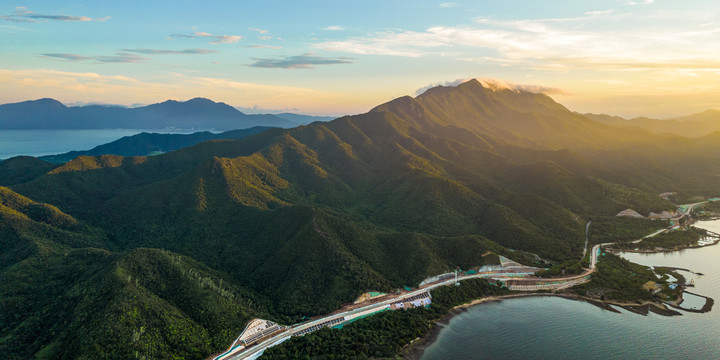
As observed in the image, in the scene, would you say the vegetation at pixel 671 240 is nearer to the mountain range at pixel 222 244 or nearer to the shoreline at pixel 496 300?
the mountain range at pixel 222 244

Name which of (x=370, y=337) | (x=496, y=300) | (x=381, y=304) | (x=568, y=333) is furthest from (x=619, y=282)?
(x=370, y=337)

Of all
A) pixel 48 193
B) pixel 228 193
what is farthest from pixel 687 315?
pixel 48 193

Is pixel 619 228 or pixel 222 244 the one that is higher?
pixel 222 244

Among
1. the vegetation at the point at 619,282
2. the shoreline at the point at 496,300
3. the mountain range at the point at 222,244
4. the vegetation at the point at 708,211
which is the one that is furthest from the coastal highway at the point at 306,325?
the vegetation at the point at 708,211

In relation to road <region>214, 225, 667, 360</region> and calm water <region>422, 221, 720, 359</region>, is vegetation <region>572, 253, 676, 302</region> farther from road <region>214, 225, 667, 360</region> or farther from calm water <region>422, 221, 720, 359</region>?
calm water <region>422, 221, 720, 359</region>

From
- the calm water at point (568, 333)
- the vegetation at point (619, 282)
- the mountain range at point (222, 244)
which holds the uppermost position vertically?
the mountain range at point (222, 244)

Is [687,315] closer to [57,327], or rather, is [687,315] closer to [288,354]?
[288,354]

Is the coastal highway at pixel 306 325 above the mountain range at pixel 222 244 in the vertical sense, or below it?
below

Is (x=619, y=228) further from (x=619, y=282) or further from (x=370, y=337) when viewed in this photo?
(x=370, y=337)
